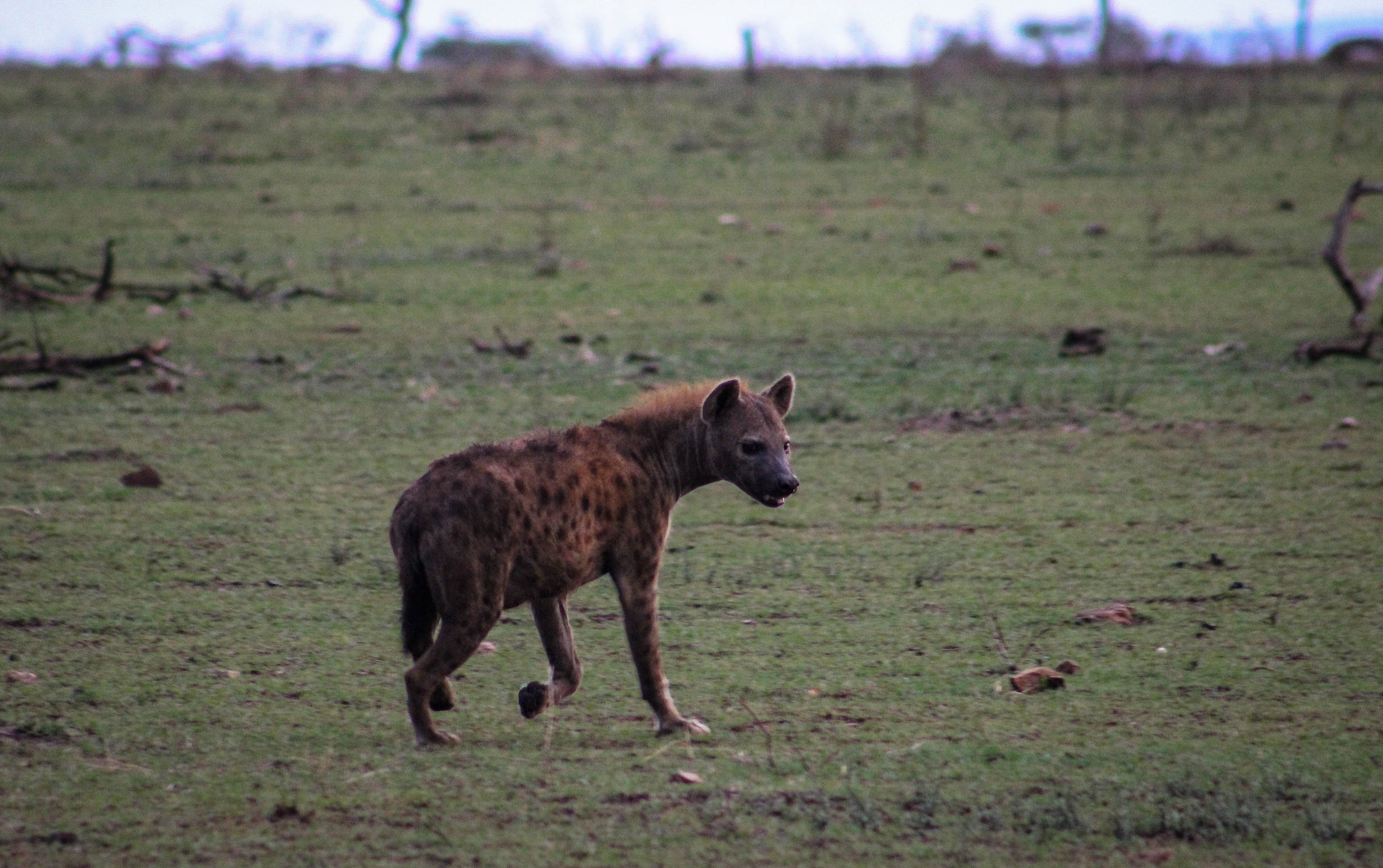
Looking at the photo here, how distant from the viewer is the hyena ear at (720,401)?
5.11m

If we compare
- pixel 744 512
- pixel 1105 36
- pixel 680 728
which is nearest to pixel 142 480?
pixel 744 512

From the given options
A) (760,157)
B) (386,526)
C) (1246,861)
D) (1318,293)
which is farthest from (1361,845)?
(760,157)

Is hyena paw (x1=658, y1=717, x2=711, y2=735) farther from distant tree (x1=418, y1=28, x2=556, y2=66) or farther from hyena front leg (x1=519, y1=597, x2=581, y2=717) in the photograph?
distant tree (x1=418, y1=28, x2=556, y2=66)

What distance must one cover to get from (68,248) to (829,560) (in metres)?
9.43

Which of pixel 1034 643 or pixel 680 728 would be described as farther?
pixel 1034 643

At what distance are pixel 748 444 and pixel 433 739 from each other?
4.47 ft

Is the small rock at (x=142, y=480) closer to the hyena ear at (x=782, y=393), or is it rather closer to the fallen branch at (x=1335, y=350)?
the hyena ear at (x=782, y=393)

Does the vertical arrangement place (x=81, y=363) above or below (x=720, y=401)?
below

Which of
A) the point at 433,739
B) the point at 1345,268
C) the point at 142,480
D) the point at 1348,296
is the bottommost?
the point at 433,739

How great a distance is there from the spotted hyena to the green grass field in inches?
10.2

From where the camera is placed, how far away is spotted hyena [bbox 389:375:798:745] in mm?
4484

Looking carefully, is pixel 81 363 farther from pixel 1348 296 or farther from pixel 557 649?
pixel 1348 296

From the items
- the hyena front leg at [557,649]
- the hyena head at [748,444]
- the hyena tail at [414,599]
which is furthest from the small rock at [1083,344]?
the hyena tail at [414,599]

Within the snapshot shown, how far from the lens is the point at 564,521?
15.4 ft
